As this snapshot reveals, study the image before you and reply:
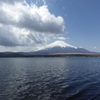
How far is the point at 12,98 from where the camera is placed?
82.1ft

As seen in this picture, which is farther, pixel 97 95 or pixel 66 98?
pixel 97 95

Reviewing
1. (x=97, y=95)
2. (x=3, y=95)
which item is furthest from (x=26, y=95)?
(x=97, y=95)

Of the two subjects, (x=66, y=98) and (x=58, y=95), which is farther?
(x=58, y=95)

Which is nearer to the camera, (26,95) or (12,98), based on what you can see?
(12,98)

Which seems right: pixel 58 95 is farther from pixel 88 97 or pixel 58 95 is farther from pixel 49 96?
pixel 88 97

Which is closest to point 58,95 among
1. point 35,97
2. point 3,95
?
point 35,97

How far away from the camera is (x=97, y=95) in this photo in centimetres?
2733

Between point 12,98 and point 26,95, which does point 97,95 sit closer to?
point 26,95

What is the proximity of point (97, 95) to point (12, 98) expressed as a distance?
18.4 metres

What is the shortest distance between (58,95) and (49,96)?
7.02ft

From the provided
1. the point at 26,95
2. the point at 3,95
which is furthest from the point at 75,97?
the point at 3,95

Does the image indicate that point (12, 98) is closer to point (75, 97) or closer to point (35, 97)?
point (35, 97)

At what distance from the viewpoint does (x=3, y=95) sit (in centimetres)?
2658

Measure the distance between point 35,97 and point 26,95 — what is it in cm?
235
